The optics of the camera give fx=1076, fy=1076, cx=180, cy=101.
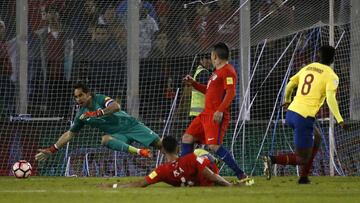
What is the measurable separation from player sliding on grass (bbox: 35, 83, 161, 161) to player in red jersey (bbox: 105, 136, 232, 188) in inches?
139

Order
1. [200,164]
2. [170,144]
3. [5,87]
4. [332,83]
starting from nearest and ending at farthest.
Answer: [170,144], [200,164], [332,83], [5,87]

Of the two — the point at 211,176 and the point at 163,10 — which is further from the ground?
the point at 163,10

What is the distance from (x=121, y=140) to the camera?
18625 mm

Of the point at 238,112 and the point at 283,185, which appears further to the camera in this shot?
the point at 238,112

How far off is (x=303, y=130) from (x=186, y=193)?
3.00 metres

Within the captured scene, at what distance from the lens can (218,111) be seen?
15.5 meters

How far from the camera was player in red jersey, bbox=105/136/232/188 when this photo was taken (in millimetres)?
14055

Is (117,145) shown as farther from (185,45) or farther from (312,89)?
(312,89)

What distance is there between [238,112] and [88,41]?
3325 mm

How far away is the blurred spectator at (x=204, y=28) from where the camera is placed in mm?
21375

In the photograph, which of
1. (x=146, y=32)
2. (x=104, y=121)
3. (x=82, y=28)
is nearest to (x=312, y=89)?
(x=104, y=121)

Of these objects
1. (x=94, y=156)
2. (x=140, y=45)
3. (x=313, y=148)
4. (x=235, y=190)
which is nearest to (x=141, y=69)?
(x=140, y=45)

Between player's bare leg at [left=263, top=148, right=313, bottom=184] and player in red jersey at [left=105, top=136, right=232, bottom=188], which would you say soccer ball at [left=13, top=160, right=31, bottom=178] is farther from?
player's bare leg at [left=263, top=148, right=313, bottom=184]

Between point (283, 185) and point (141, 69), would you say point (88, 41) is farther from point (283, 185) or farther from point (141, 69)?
point (283, 185)
